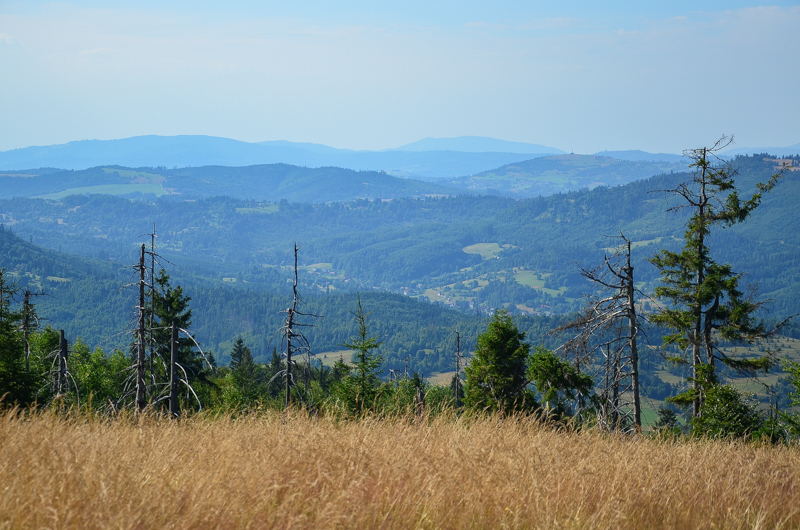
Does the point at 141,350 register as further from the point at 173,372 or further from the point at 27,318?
the point at 27,318

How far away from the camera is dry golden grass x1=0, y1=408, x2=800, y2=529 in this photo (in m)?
3.39

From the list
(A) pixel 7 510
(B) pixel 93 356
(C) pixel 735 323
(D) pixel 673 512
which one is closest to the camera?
(A) pixel 7 510

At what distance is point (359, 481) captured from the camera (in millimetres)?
3881

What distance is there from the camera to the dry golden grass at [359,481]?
11.1ft

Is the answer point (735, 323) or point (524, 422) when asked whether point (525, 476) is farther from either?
point (735, 323)

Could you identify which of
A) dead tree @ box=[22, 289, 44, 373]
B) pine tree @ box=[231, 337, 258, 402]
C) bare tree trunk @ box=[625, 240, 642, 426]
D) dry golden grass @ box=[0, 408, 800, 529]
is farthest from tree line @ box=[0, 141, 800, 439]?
pine tree @ box=[231, 337, 258, 402]

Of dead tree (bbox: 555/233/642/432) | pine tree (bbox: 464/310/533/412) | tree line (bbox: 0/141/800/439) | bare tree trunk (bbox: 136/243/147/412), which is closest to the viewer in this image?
dead tree (bbox: 555/233/642/432)

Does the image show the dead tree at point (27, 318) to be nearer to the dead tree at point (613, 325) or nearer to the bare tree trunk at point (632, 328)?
the dead tree at point (613, 325)

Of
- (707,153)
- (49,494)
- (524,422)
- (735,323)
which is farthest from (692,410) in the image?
(49,494)

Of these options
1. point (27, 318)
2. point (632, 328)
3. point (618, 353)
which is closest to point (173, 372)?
point (618, 353)

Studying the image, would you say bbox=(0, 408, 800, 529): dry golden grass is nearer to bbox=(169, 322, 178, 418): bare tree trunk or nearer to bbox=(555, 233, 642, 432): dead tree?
bbox=(555, 233, 642, 432): dead tree

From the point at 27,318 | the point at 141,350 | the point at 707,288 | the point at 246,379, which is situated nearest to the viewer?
the point at 141,350

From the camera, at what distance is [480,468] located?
4656 millimetres

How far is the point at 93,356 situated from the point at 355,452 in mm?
45517
